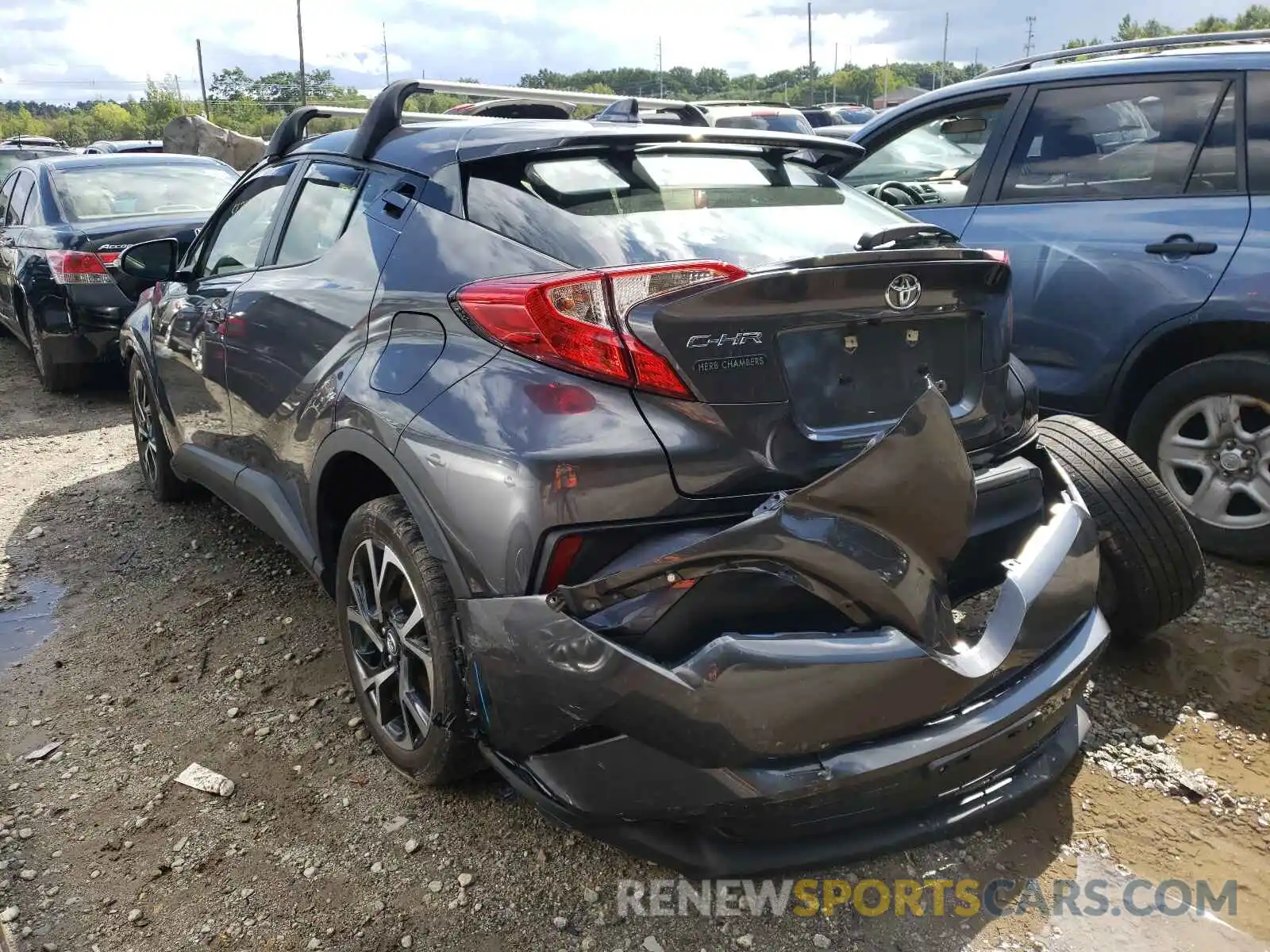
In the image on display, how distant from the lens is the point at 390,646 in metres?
2.54

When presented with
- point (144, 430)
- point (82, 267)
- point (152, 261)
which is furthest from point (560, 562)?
point (82, 267)

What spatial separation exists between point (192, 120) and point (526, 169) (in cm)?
2461

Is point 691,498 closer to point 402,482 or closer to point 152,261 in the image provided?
point 402,482

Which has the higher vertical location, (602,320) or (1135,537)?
(602,320)

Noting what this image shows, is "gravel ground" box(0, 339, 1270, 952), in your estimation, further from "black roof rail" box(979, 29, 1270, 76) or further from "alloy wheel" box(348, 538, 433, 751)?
"black roof rail" box(979, 29, 1270, 76)

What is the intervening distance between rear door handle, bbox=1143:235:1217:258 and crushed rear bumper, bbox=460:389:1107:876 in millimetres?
2193

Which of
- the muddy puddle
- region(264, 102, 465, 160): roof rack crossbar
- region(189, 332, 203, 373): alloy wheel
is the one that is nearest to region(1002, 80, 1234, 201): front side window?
region(264, 102, 465, 160): roof rack crossbar

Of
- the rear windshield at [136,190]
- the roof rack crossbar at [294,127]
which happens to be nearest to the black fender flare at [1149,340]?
the roof rack crossbar at [294,127]

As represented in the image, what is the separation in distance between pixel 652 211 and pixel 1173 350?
2449mm

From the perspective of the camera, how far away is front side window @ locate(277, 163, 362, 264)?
2.86 meters

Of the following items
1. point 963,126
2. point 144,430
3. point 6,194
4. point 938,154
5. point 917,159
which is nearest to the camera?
point 963,126

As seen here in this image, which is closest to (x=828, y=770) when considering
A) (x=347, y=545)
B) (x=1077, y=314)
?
(x=347, y=545)

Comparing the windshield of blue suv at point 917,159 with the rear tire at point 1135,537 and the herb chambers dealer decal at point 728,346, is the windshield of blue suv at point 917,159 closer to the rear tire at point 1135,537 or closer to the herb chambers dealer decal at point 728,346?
the rear tire at point 1135,537

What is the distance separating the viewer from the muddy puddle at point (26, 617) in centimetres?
355
